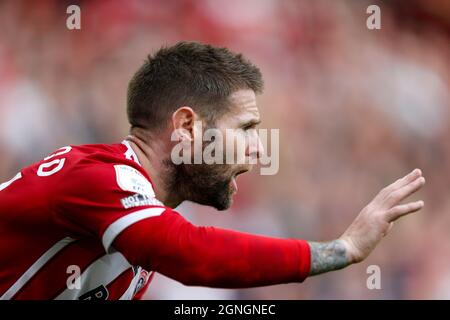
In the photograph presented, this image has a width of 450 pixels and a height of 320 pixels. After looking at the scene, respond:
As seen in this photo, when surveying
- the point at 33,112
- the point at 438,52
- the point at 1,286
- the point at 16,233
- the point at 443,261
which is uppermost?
the point at 438,52

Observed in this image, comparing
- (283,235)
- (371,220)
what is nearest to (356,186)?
(283,235)

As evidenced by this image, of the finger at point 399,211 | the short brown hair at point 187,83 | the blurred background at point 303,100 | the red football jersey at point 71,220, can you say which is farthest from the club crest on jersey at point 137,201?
the blurred background at point 303,100

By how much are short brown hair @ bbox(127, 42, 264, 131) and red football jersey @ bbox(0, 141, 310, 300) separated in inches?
9.0

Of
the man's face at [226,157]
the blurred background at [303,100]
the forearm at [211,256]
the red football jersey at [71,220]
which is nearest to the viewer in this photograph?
the forearm at [211,256]

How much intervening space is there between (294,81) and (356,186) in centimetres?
111

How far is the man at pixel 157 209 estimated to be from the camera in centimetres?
209

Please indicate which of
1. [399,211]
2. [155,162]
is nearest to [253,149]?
[155,162]

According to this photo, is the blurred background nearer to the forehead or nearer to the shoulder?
the forehead

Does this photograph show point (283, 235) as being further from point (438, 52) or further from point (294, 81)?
point (438, 52)

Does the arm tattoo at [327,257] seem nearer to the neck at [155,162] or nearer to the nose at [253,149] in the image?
the nose at [253,149]

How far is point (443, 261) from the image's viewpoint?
563 centimetres

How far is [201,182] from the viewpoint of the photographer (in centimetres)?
282

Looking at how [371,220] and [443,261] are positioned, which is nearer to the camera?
[371,220]

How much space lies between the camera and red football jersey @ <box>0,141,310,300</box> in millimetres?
2078
